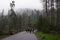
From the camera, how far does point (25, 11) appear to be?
111188 millimetres

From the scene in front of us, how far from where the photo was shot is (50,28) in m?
36.1

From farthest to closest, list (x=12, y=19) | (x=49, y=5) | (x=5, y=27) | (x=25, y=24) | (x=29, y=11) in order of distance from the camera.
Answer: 1. (x=29, y=11)
2. (x=25, y=24)
3. (x=5, y=27)
4. (x=12, y=19)
5. (x=49, y=5)

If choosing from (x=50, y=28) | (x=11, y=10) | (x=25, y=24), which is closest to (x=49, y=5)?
(x=50, y=28)

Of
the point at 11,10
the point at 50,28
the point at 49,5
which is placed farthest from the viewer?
the point at 11,10

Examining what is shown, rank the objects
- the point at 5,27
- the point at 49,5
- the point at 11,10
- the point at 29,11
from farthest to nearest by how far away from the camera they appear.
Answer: the point at 29,11, the point at 5,27, the point at 11,10, the point at 49,5

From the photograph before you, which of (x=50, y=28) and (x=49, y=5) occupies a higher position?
(x=49, y=5)

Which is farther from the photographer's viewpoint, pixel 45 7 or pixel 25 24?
pixel 25 24

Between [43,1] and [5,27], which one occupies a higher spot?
[43,1]

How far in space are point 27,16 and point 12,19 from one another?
41376mm

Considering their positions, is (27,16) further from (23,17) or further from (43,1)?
(43,1)

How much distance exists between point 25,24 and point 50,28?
65.1 meters

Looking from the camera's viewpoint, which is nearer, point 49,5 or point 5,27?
point 49,5

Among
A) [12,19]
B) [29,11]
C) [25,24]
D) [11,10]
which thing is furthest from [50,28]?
[29,11]

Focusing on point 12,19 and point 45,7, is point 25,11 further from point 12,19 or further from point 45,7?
point 45,7
